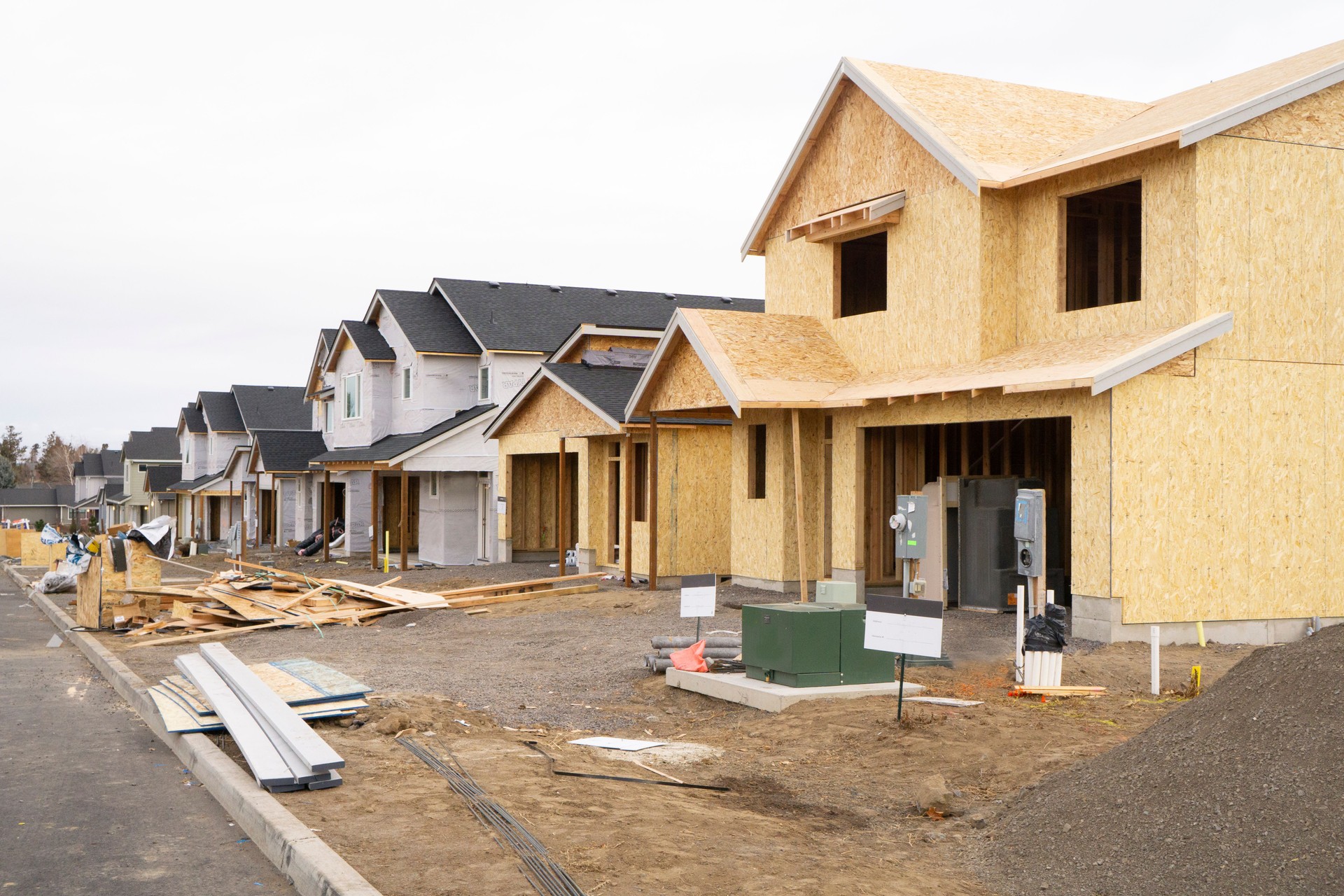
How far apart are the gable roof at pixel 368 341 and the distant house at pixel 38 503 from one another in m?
77.5

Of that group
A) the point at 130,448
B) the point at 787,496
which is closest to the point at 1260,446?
the point at 787,496

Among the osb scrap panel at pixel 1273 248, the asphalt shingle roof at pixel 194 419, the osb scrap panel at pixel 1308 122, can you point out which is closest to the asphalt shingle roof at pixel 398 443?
the osb scrap panel at pixel 1273 248

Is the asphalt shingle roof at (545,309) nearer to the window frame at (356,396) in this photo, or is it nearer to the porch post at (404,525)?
the window frame at (356,396)

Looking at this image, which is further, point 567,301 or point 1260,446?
point 567,301

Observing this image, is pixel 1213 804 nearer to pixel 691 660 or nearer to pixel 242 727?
pixel 242 727

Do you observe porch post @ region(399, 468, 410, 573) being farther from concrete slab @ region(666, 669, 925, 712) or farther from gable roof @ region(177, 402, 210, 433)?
gable roof @ region(177, 402, 210, 433)

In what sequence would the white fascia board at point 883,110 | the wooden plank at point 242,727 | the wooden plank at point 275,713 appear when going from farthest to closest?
1. the white fascia board at point 883,110
2. the wooden plank at point 275,713
3. the wooden plank at point 242,727

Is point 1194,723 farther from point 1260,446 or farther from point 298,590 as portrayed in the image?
point 298,590

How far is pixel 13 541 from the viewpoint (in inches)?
1918

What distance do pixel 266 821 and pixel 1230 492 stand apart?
1228cm

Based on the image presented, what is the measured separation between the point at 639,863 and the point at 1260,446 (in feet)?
38.4

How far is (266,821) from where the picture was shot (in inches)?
277

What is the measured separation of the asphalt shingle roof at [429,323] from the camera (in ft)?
120

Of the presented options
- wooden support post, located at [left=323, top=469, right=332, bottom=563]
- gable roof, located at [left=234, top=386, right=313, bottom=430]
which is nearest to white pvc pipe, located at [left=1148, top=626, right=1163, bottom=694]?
wooden support post, located at [left=323, top=469, right=332, bottom=563]
